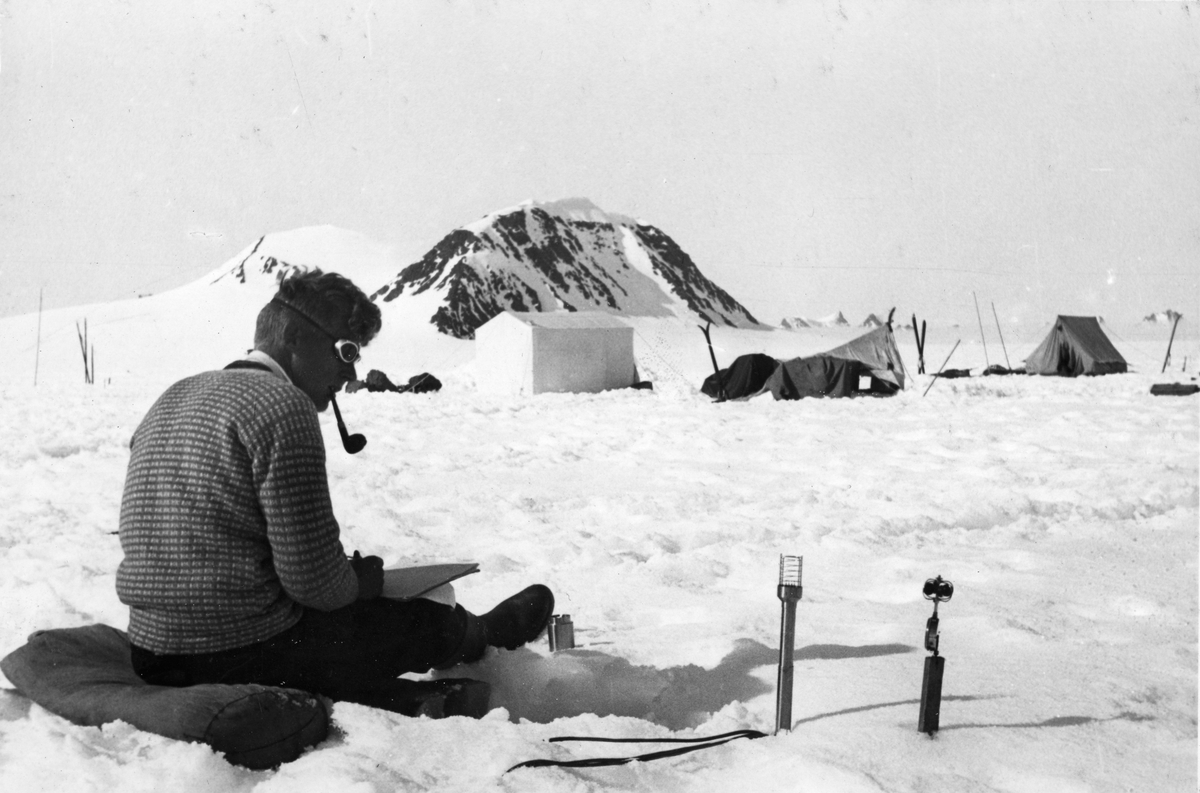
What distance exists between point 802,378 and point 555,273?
7383 cm

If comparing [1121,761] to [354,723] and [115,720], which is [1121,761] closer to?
[354,723]

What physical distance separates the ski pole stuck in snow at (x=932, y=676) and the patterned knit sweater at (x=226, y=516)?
1460mm

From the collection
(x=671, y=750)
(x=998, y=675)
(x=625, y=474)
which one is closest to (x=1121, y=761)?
(x=998, y=675)

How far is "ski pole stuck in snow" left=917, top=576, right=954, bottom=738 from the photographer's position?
222 cm

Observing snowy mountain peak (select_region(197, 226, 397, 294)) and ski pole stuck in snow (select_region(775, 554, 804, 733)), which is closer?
ski pole stuck in snow (select_region(775, 554, 804, 733))

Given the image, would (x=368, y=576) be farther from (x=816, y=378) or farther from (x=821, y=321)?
(x=821, y=321)

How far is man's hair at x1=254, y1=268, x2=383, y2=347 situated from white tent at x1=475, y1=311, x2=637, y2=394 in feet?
56.9

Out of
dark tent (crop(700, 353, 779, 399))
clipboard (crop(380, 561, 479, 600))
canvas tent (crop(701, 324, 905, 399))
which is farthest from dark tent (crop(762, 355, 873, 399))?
clipboard (crop(380, 561, 479, 600))

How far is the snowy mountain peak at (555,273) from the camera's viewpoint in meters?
73.1

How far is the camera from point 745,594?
3902 millimetres

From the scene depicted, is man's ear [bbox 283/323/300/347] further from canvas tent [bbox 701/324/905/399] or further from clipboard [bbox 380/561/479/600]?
canvas tent [bbox 701/324/905/399]

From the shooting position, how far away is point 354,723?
7.38 feet

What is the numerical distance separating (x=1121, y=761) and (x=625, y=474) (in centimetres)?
527

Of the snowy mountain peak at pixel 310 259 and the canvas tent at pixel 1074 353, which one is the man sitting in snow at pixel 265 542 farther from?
the snowy mountain peak at pixel 310 259
